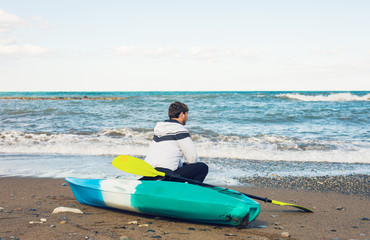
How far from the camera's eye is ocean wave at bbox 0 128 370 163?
802 cm

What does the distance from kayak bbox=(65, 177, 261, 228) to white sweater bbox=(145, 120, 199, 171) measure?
24 cm

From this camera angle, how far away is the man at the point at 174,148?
140 inches

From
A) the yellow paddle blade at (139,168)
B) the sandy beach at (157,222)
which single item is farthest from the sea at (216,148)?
the yellow paddle blade at (139,168)

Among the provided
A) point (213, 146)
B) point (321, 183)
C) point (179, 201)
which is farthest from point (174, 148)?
point (213, 146)

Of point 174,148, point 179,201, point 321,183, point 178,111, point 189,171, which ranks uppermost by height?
point 178,111

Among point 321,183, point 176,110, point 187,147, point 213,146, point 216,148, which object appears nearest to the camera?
point 187,147

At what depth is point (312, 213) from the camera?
3.98 m

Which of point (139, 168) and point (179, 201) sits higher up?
point (139, 168)

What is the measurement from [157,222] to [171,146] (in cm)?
75

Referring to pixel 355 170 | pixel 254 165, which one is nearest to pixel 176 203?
pixel 254 165

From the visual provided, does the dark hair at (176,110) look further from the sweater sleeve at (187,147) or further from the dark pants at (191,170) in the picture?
the dark pants at (191,170)

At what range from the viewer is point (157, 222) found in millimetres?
3404

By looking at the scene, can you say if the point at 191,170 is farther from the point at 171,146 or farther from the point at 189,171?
the point at 171,146

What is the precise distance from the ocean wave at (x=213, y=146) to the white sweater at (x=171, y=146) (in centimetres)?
430
